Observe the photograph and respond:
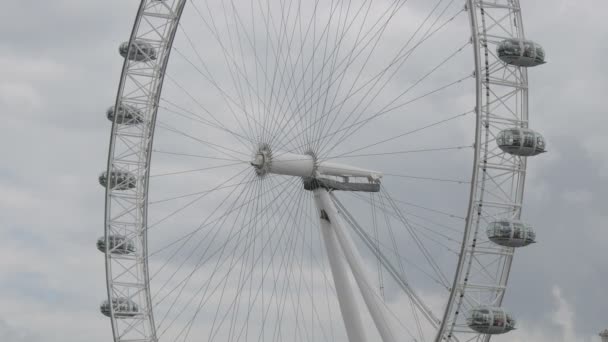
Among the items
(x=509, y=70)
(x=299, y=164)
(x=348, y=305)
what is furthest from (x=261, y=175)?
(x=509, y=70)

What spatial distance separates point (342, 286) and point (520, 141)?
7.71 meters

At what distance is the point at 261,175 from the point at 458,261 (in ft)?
29.3

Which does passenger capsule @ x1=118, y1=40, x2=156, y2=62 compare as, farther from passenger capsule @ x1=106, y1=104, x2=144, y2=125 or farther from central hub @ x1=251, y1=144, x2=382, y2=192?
central hub @ x1=251, y1=144, x2=382, y2=192

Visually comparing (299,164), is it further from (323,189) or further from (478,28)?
(478,28)

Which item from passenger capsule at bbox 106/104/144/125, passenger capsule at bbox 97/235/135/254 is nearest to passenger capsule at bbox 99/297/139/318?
passenger capsule at bbox 97/235/135/254

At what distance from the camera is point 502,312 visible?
36.2m

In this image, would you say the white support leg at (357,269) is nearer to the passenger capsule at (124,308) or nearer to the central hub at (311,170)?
the central hub at (311,170)

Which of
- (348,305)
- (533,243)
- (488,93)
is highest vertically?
(488,93)

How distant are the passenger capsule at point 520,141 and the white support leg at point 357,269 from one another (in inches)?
231

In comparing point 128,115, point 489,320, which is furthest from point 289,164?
point 128,115

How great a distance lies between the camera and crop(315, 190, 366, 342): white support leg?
135 ft

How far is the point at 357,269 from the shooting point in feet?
132

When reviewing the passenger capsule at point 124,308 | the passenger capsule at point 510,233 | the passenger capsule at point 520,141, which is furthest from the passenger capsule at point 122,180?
the passenger capsule at point 510,233

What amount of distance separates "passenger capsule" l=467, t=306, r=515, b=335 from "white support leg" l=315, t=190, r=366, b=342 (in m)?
5.71
